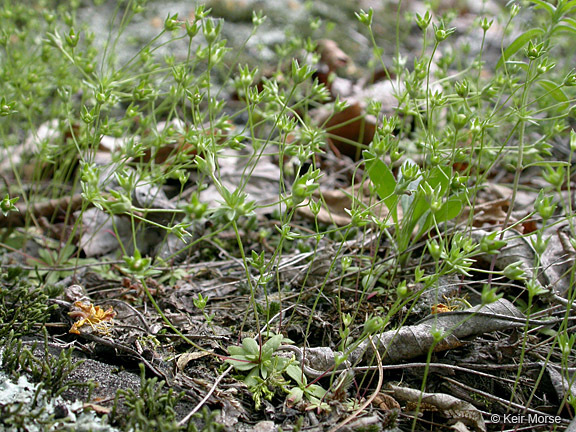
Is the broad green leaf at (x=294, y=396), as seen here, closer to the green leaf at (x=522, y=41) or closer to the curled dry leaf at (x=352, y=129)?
the green leaf at (x=522, y=41)

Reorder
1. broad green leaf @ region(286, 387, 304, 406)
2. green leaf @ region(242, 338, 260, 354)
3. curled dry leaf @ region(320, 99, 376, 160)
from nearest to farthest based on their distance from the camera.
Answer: broad green leaf @ region(286, 387, 304, 406), green leaf @ region(242, 338, 260, 354), curled dry leaf @ region(320, 99, 376, 160)

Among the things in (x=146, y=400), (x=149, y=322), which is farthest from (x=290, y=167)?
(x=146, y=400)

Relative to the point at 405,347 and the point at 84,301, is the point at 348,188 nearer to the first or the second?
the point at 405,347

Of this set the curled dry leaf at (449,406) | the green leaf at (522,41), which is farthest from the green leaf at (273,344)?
the green leaf at (522,41)

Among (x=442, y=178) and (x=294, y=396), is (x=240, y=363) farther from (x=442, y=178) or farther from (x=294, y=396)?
(x=442, y=178)

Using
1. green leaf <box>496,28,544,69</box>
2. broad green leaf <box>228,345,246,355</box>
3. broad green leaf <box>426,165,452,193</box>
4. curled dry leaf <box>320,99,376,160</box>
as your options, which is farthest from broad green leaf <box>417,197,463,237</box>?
curled dry leaf <box>320,99,376,160</box>

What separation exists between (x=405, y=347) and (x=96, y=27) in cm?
417

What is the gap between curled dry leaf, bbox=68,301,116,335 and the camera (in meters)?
1.71
